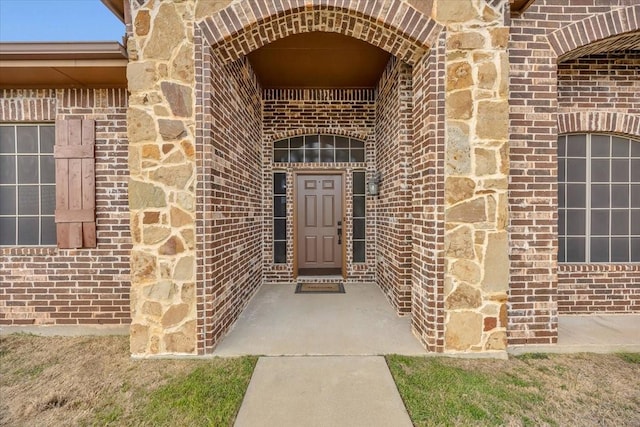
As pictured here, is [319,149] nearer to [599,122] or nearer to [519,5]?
[519,5]

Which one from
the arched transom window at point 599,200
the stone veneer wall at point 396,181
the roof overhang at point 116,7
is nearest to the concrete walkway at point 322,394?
the stone veneer wall at point 396,181

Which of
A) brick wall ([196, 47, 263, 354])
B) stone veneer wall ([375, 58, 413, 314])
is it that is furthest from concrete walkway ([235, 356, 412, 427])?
stone veneer wall ([375, 58, 413, 314])

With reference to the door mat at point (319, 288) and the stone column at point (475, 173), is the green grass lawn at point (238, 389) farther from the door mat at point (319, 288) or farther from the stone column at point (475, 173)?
the door mat at point (319, 288)

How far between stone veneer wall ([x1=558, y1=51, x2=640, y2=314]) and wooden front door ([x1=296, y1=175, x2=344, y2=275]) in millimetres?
3264

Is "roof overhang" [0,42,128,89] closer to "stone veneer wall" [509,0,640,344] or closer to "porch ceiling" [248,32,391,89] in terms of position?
"porch ceiling" [248,32,391,89]

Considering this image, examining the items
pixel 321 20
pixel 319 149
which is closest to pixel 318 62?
pixel 321 20

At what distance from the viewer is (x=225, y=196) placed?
347cm

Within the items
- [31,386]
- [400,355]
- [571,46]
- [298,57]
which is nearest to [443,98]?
[571,46]

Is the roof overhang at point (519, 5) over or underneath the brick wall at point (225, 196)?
over

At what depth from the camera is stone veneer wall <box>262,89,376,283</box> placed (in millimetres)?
5371

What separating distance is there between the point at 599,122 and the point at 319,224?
4.07m

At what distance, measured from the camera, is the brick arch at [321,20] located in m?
2.92

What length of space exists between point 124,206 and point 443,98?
146 inches

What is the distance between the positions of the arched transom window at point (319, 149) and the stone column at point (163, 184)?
265cm
